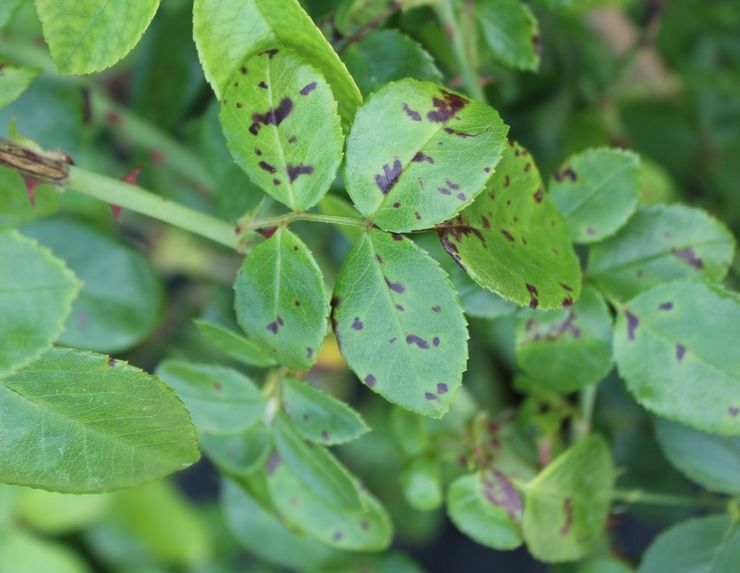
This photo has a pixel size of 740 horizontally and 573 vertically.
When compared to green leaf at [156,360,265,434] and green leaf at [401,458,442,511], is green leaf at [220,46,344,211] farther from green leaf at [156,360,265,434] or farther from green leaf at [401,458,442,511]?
green leaf at [401,458,442,511]

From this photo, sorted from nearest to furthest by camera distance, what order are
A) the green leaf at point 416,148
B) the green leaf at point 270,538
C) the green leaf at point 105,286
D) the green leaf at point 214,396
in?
the green leaf at point 416,148
the green leaf at point 214,396
the green leaf at point 105,286
the green leaf at point 270,538

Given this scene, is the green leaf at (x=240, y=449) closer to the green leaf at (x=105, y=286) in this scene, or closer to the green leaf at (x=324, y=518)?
the green leaf at (x=324, y=518)

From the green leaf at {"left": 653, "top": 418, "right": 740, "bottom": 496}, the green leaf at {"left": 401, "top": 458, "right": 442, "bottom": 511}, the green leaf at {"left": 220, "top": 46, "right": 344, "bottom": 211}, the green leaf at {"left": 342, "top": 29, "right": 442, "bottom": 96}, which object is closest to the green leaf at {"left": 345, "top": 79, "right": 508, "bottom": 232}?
the green leaf at {"left": 220, "top": 46, "right": 344, "bottom": 211}

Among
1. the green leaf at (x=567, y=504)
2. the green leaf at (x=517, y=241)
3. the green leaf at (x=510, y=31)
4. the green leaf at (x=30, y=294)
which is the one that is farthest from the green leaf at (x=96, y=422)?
the green leaf at (x=510, y=31)

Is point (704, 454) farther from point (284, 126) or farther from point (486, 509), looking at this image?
point (284, 126)

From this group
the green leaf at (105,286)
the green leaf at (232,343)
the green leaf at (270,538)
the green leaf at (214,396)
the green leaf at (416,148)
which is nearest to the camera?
the green leaf at (416,148)

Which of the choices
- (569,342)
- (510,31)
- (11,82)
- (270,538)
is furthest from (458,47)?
(270,538)
